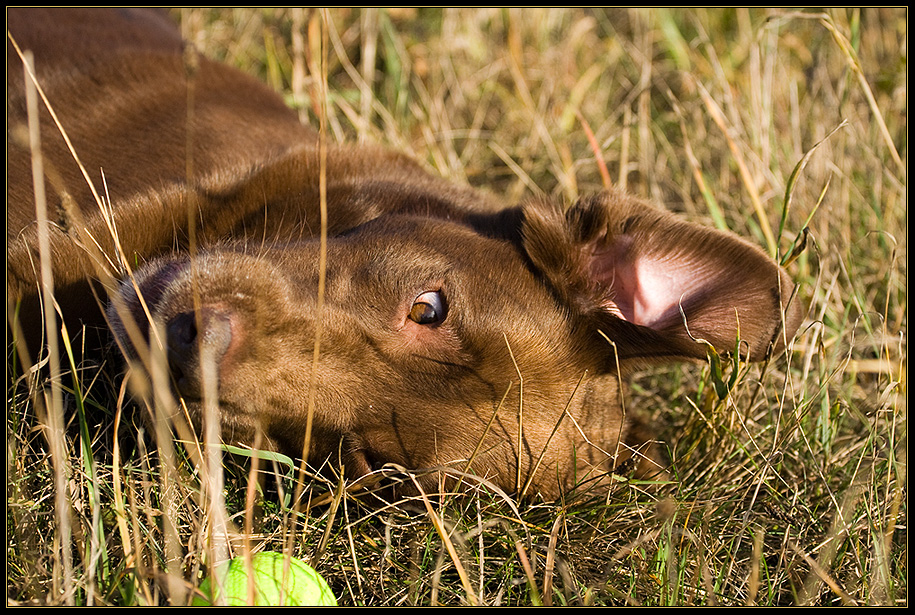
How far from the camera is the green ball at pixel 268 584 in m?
2.08

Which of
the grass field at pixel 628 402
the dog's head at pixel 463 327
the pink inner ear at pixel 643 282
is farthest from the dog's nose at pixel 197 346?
the pink inner ear at pixel 643 282

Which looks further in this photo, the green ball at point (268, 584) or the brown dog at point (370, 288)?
the brown dog at point (370, 288)

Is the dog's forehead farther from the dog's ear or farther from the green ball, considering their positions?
the green ball

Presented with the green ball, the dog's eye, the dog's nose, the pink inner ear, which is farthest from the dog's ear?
the green ball

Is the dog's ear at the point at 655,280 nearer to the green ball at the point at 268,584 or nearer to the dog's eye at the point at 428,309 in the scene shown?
the dog's eye at the point at 428,309

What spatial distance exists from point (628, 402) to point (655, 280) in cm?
45

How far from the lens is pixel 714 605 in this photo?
2.48 metres

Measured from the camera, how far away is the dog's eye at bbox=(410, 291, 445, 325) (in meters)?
2.57

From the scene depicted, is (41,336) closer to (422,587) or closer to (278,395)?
(278,395)

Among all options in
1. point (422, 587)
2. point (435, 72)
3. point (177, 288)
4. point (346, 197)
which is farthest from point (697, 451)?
point (435, 72)

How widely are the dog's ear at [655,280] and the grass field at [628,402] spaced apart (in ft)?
0.68

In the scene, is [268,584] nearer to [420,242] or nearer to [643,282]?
[420,242]

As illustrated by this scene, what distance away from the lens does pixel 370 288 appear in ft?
8.46

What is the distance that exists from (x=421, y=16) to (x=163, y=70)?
227 cm
